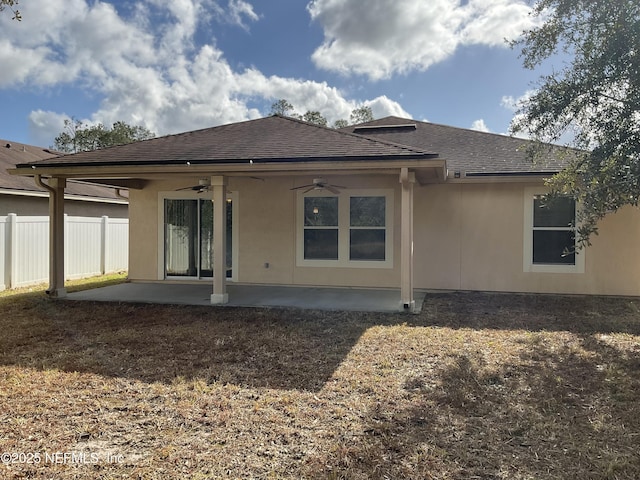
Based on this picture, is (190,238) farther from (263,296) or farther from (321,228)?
(321,228)

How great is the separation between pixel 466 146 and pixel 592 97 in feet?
18.8

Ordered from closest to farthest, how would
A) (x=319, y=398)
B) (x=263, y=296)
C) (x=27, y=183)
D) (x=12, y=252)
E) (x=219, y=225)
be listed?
(x=319, y=398) → (x=219, y=225) → (x=263, y=296) → (x=12, y=252) → (x=27, y=183)

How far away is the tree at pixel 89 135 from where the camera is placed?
131 ft

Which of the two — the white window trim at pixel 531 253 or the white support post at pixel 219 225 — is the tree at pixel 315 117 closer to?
the white window trim at pixel 531 253

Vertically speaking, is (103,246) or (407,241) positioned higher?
(407,241)

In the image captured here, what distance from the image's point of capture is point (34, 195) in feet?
43.1

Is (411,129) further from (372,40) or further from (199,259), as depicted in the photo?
(199,259)

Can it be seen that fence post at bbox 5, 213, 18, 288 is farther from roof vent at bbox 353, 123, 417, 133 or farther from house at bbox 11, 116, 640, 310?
roof vent at bbox 353, 123, 417, 133

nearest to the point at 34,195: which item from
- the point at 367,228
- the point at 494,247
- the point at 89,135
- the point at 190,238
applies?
the point at 190,238

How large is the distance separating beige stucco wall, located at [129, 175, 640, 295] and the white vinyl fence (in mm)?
3941

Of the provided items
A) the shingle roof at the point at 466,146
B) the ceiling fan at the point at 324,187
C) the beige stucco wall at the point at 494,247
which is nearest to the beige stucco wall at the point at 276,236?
the ceiling fan at the point at 324,187

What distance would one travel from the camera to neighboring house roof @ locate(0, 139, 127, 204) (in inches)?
501

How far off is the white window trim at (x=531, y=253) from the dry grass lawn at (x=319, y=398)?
7.98 ft

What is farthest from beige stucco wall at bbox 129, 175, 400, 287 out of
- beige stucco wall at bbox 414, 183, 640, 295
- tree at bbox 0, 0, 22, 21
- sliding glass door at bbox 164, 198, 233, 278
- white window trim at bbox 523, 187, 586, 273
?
tree at bbox 0, 0, 22, 21
